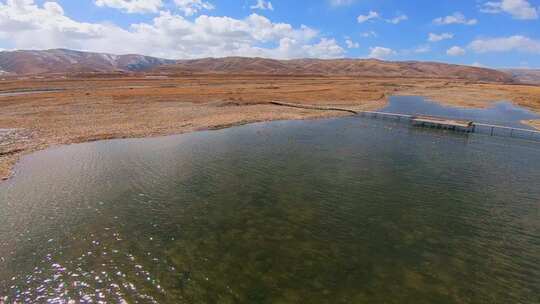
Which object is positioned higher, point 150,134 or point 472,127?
point 472,127

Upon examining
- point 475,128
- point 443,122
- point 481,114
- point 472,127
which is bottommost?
point 475,128

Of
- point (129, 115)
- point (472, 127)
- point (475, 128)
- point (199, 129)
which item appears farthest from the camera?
point (129, 115)

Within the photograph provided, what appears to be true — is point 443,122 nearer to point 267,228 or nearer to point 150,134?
point 267,228

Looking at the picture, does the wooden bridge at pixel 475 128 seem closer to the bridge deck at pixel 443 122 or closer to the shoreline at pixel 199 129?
the bridge deck at pixel 443 122

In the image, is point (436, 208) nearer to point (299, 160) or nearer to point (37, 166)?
point (299, 160)

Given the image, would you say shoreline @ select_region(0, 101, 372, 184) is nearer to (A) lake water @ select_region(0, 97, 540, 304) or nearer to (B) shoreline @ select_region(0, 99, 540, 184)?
(B) shoreline @ select_region(0, 99, 540, 184)

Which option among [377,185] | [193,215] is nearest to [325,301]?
[193,215]

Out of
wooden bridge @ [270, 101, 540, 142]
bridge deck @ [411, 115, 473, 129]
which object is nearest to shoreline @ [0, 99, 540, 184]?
wooden bridge @ [270, 101, 540, 142]

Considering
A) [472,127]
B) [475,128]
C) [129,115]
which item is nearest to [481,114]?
[475,128]

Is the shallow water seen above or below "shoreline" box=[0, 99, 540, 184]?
above

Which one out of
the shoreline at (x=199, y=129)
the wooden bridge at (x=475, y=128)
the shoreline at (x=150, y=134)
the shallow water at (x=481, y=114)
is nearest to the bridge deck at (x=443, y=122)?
the wooden bridge at (x=475, y=128)
